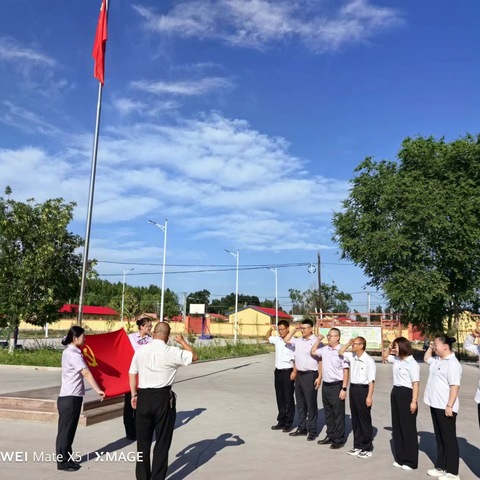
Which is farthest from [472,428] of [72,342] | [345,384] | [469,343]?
[72,342]

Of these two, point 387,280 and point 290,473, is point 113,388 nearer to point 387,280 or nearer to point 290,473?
point 290,473

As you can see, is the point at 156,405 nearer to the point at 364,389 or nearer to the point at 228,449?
the point at 228,449

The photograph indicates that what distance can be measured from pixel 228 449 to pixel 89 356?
250cm

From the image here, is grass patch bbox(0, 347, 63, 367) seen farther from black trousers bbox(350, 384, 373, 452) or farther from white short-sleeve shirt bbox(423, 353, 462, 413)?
white short-sleeve shirt bbox(423, 353, 462, 413)

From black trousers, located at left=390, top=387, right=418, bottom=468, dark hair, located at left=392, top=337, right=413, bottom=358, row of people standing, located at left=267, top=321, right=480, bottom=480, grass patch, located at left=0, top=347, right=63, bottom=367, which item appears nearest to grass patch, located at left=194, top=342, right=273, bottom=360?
grass patch, located at left=0, top=347, right=63, bottom=367

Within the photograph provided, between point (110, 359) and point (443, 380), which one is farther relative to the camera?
point (110, 359)

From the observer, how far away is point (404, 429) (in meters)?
6.38

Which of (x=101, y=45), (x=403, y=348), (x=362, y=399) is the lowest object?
(x=362, y=399)

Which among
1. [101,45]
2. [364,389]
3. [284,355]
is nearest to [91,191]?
[101,45]

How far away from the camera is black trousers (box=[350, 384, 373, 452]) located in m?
6.84

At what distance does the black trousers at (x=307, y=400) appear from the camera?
7805 mm

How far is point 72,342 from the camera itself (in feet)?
20.5

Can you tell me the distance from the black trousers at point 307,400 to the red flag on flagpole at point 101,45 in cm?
895

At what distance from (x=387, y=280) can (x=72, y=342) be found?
23580mm
